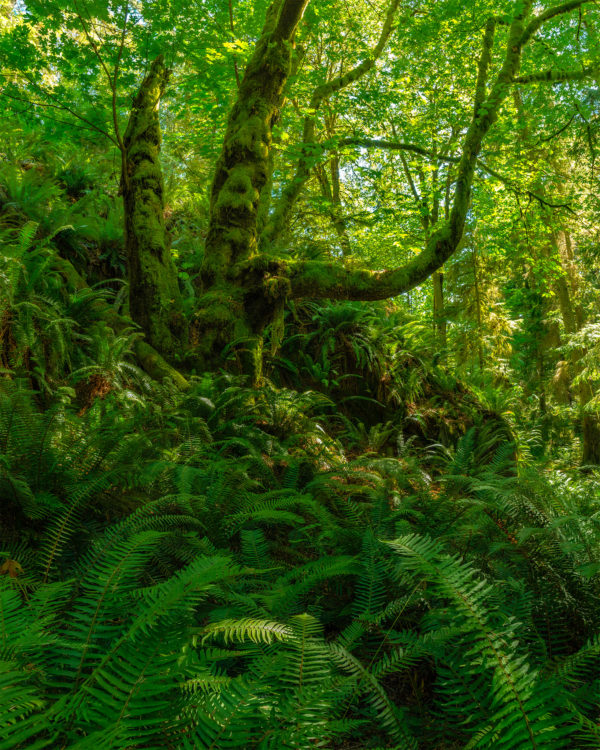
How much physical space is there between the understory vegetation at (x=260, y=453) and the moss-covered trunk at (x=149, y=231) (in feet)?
0.14

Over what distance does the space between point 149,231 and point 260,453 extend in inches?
119

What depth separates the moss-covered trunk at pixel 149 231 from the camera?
5.26 m

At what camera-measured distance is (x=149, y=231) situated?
17.7 ft

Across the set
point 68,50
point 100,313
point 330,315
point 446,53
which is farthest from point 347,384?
point 446,53

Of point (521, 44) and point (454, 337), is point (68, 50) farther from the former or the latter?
point (454, 337)

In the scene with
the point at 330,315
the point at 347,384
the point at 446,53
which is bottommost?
the point at 347,384

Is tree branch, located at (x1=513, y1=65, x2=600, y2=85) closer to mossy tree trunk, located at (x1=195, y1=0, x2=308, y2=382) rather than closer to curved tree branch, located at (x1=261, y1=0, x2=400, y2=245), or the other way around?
curved tree branch, located at (x1=261, y1=0, x2=400, y2=245)

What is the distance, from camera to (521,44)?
7.01m

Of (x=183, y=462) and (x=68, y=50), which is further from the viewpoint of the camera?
(x=68, y=50)

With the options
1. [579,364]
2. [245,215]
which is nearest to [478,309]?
[579,364]

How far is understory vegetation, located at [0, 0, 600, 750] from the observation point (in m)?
1.13

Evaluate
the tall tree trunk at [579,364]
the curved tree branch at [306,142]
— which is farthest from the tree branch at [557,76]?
the curved tree branch at [306,142]

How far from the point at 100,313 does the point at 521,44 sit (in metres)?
7.04

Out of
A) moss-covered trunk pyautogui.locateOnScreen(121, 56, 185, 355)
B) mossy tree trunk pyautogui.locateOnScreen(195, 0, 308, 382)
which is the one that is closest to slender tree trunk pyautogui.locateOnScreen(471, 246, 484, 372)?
mossy tree trunk pyautogui.locateOnScreen(195, 0, 308, 382)
